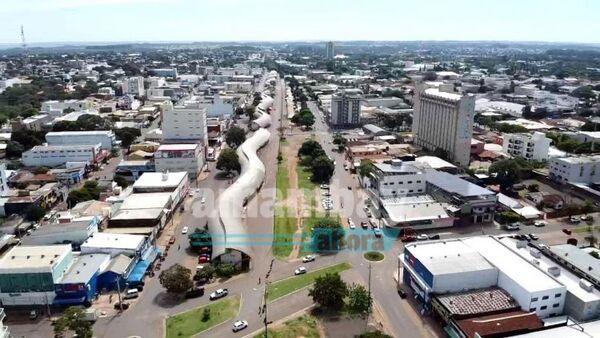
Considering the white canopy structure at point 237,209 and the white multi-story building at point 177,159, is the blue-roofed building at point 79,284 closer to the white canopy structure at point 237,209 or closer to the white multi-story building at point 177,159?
the white canopy structure at point 237,209

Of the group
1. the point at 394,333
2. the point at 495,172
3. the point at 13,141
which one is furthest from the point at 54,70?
the point at 394,333

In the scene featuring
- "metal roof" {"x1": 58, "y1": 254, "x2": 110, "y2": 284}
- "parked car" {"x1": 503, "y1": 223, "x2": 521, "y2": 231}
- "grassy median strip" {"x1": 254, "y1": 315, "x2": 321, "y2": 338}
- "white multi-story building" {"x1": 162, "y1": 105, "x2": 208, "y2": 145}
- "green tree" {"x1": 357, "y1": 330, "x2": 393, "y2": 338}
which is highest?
"white multi-story building" {"x1": 162, "y1": 105, "x2": 208, "y2": 145}

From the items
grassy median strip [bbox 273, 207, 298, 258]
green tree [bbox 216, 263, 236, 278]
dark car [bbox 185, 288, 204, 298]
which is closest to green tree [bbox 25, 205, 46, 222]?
green tree [bbox 216, 263, 236, 278]

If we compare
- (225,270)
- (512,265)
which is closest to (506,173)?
(512,265)

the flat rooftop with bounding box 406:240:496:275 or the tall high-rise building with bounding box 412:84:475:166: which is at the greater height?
the tall high-rise building with bounding box 412:84:475:166

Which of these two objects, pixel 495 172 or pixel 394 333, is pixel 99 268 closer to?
pixel 394 333

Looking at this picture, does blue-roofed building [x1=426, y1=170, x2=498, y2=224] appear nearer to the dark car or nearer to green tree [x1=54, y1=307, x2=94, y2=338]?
the dark car
